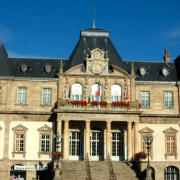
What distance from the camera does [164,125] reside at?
1617 inches

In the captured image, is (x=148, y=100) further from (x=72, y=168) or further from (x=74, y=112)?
(x=72, y=168)

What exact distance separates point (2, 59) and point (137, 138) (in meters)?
16.4

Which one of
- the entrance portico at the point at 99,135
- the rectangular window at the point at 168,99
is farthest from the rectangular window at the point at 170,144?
the entrance portico at the point at 99,135

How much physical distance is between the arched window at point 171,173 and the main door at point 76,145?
8.84m

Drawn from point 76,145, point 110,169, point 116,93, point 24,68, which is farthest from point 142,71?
point 24,68

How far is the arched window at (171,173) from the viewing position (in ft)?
132

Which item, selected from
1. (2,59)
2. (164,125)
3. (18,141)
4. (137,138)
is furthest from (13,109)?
(164,125)

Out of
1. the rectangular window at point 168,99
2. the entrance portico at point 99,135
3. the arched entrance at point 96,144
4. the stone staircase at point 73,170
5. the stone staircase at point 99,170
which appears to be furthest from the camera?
the rectangular window at point 168,99

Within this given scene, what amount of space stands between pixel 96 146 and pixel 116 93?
577 centimetres

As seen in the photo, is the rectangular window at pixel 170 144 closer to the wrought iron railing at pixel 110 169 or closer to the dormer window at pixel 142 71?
the wrought iron railing at pixel 110 169

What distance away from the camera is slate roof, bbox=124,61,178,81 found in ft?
141

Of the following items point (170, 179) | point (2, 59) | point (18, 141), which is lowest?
point (170, 179)

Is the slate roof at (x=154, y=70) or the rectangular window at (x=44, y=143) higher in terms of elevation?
the slate roof at (x=154, y=70)

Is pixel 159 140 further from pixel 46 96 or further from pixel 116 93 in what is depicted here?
pixel 46 96
